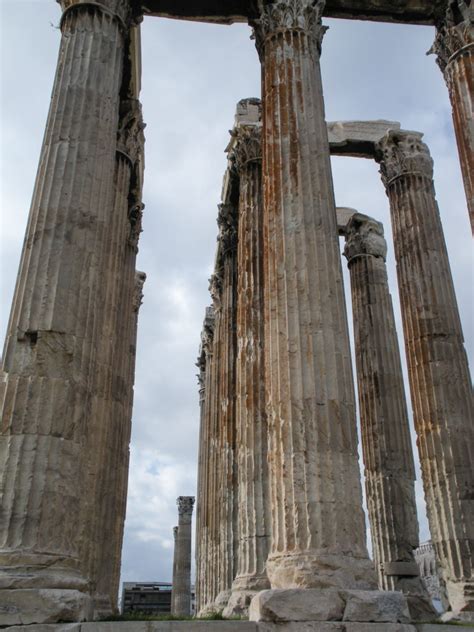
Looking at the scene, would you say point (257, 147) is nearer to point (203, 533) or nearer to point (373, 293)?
point (373, 293)

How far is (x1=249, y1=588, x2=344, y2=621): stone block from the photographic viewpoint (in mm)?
9102

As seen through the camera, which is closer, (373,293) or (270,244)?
(270,244)

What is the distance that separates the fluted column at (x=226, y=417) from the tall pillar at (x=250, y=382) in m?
1.93

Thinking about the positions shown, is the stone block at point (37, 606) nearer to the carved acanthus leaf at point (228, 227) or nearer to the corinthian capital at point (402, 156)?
the carved acanthus leaf at point (228, 227)

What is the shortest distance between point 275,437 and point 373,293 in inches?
531

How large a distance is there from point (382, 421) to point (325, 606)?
41.1 ft

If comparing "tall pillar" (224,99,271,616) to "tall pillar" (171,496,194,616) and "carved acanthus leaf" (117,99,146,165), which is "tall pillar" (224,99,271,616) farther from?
"tall pillar" (171,496,194,616)

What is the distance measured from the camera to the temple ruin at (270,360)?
9672 millimetres

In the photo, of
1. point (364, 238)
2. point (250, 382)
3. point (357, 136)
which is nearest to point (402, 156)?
point (357, 136)

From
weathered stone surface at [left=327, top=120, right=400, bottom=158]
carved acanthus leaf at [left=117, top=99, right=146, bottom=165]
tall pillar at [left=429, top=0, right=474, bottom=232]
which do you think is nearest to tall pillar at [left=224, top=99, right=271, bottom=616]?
carved acanthus leaf at [left=117, top=99, right=146, bottom=165]

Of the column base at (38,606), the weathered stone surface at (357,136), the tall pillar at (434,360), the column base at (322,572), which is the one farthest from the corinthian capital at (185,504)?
the column base at (38,606)

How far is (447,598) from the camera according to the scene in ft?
51.3

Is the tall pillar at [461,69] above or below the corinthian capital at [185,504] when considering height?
above

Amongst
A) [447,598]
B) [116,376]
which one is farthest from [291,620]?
[116,376]
